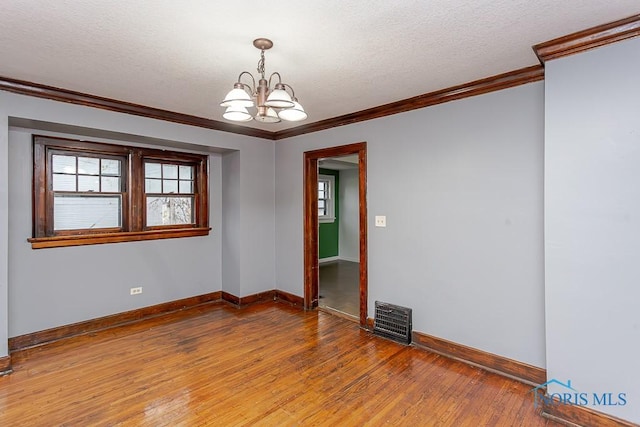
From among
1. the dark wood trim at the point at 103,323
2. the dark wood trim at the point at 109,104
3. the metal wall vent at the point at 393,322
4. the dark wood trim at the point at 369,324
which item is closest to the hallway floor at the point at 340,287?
the dark wood trim at the point at 369,324

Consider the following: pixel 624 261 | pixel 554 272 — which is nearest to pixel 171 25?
pixel 554 272

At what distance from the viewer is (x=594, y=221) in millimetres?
2100

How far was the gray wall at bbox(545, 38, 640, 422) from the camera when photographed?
1.98m

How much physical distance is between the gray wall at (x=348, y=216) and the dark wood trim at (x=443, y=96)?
12.4 ft

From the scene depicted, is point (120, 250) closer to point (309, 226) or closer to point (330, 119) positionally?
point (309, 226)

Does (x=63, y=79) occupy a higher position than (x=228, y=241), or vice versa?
(x=63, y=79)

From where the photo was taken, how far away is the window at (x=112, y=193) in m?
3.39

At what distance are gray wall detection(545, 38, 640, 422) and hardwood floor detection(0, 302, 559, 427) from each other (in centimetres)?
52

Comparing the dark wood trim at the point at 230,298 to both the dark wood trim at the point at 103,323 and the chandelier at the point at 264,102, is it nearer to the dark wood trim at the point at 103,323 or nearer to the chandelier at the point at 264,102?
the dark wood trim at the point at 103,323

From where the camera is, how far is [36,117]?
2.95 metres

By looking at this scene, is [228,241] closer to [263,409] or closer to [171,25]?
[263,409]

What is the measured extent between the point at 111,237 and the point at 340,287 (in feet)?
11.4

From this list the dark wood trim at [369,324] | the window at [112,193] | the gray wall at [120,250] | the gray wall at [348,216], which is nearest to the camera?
the gray wall at [120,250]

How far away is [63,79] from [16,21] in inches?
38.6
